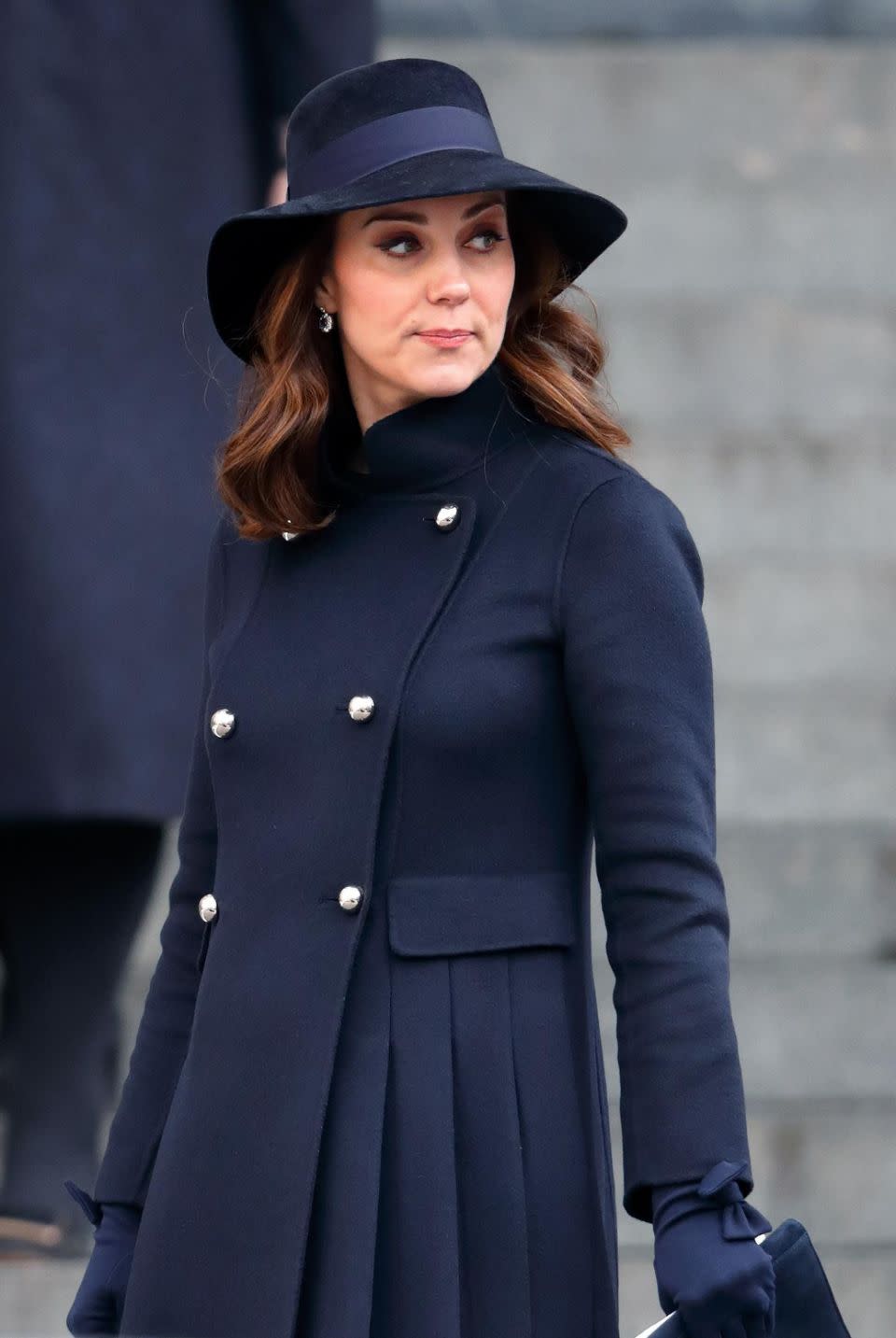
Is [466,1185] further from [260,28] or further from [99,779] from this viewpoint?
[260,28]

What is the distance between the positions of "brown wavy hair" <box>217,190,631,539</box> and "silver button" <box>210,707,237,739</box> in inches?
7.7

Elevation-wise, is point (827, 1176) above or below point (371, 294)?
below

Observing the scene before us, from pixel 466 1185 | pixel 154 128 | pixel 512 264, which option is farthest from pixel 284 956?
pixel 154 128

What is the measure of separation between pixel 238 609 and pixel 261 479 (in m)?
0.13

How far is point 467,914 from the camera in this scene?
2.27 meters

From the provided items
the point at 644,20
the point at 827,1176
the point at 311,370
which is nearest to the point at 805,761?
the point at 827,1176

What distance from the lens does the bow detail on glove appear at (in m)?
2.10

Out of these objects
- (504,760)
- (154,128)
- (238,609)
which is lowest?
(504,760)

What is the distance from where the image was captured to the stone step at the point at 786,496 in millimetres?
5184

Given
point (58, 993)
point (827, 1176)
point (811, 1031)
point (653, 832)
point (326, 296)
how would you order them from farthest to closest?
point (811, 1031)
point (827, 1176)
point (58, 993)
point (326, 296)
point (653, 832)

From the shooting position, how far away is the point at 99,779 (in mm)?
3672

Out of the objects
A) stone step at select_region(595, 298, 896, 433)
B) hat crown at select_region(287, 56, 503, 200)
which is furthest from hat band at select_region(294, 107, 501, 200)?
stone step at select_region(595, 298, 896, 433)

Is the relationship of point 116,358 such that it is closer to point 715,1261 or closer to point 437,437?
point 437,437

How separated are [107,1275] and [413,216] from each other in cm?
103
